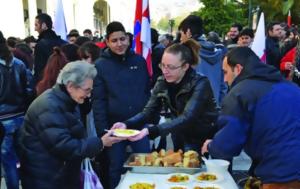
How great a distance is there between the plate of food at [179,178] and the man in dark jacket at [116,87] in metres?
1.03

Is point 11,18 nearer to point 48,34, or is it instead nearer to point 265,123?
point 48,34

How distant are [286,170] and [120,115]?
199cm

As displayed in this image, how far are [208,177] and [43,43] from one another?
13.3 feet

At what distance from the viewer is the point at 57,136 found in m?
2.91

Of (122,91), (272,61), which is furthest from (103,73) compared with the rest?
(272,61)

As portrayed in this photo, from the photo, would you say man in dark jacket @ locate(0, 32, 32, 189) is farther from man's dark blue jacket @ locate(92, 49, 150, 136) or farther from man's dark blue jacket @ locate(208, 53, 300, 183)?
man's dark blue jacket @ locate(208, 53, 300, 183)

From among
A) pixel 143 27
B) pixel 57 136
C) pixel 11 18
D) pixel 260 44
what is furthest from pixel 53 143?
pixel 11 18

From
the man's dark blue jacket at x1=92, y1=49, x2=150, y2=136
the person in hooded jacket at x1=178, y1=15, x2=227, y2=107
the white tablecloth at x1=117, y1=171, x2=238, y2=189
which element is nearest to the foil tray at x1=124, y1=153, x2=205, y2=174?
the white tablecloth at x1=117, y1=171, x2=238, y2=189

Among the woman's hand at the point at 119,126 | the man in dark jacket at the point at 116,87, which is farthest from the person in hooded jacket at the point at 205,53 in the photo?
the woman's hand at the point at 119,126

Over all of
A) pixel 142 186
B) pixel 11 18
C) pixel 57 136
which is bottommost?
A: pixel 142 186

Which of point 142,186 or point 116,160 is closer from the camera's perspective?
point 142,186

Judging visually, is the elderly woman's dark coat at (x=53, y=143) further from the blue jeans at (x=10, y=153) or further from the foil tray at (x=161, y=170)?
the blue jeans at (x=10, y=153)

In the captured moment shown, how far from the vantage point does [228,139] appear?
2.50 metres

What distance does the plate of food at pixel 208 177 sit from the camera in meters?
2.98
